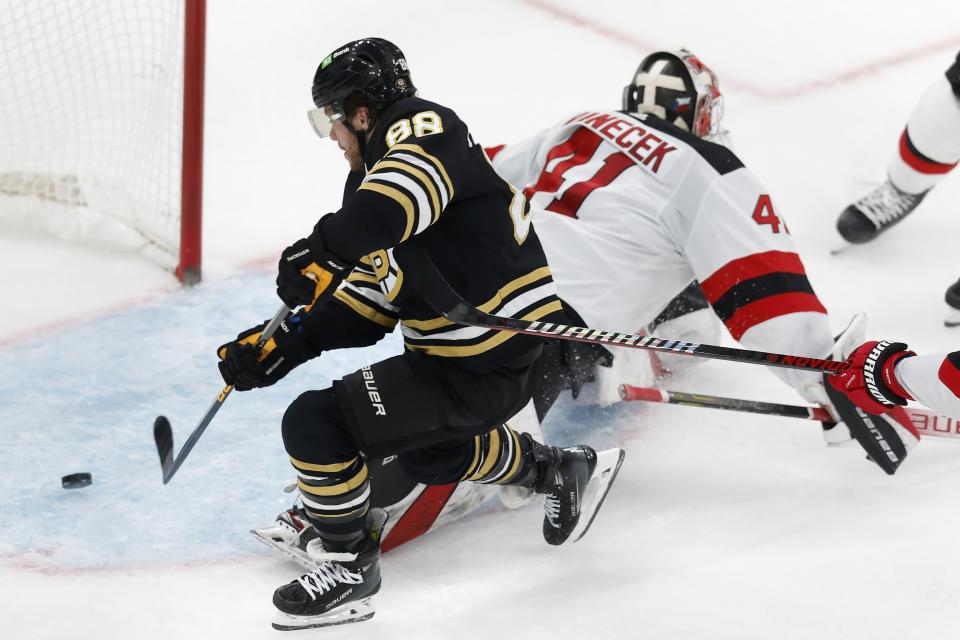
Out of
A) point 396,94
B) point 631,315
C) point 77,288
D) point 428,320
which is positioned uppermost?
point 396,94

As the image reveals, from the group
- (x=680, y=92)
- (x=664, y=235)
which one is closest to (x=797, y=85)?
(x=680, y=92)

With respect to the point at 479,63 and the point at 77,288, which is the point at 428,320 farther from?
the point at 479,63

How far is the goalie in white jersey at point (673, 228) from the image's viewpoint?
9.02 ft

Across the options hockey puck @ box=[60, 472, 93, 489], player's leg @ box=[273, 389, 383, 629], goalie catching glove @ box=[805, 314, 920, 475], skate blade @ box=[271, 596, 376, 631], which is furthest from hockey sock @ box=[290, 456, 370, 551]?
goalie catching glove @ box=[805, 314, 920, 475]

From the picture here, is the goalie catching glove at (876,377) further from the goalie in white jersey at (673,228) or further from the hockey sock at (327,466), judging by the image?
the hockey sock at (327,466)

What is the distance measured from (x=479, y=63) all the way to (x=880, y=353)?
→ 299 centimetres

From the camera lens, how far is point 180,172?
3.83 m

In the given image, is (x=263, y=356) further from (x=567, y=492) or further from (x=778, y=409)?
(x=778, y=409)

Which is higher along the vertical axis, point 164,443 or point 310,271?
point 310,271

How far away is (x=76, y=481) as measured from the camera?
2770mm

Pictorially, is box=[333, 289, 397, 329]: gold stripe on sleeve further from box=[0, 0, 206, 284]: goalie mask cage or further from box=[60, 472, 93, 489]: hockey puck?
box=[0, 0, 206, 284]: goalie mask cage

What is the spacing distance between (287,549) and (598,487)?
64 cm

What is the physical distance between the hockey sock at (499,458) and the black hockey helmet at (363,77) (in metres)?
0.65

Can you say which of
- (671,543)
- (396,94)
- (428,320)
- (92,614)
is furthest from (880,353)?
(92,614)
